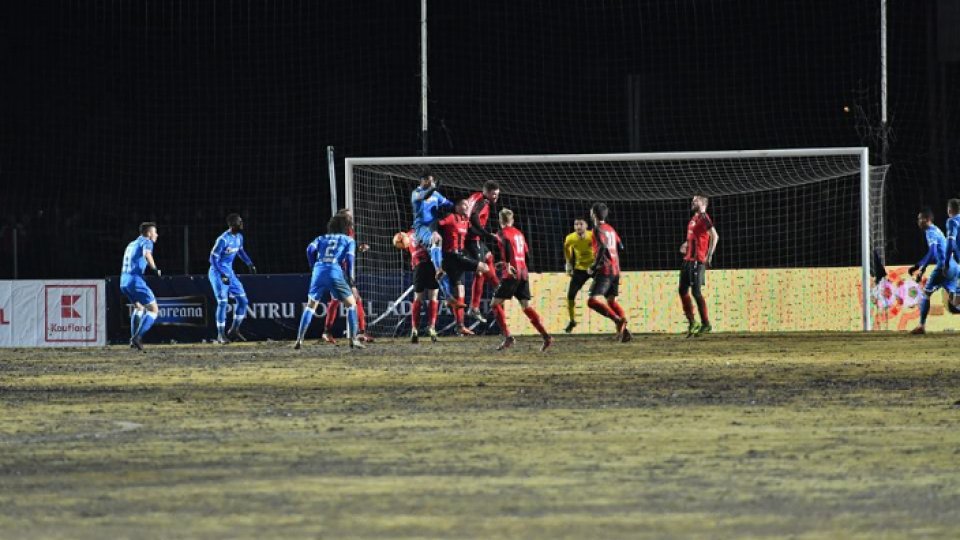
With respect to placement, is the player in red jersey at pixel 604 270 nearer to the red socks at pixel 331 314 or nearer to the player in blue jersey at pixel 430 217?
the player in blue jersey at pixel 430 217

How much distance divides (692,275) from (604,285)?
1907mm

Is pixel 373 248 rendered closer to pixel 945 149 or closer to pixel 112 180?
pixel 945 149

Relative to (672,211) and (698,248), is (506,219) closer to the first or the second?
(698,248)

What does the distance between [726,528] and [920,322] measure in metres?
22.0

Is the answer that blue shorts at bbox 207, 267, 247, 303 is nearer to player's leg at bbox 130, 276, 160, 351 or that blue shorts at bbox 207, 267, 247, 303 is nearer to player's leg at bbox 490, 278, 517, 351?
player's leg at bbox 130, 276, 160, 351

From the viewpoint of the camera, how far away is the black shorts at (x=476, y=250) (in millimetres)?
26375

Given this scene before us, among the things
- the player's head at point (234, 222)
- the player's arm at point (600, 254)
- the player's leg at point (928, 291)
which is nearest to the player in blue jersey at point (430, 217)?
the player's arm at point (600, 254)

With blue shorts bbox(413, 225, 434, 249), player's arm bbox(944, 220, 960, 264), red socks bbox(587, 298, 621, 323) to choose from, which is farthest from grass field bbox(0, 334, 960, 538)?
player's arm bbox(944, 220, 960, 264)

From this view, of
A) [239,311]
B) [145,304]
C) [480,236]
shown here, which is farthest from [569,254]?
[145,304]

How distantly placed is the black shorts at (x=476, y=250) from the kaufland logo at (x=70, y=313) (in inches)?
279

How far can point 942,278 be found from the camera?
1086 inches

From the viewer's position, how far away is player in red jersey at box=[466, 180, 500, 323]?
2412cm

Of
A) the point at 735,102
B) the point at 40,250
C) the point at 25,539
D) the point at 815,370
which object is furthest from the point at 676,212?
the point at 25,539

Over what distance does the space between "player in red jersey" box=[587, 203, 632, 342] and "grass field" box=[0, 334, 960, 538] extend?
6195 mm
